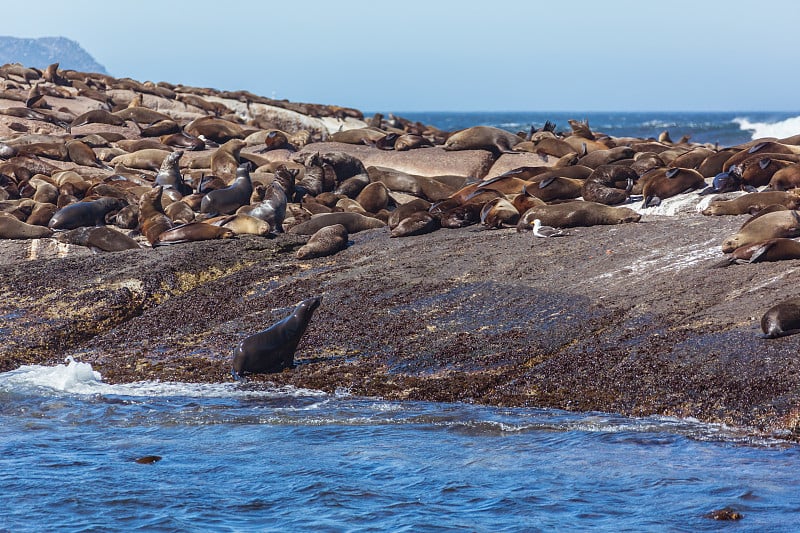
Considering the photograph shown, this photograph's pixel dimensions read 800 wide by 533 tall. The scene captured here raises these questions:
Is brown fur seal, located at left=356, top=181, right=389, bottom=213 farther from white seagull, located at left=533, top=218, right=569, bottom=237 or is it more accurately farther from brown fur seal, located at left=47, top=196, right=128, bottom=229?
white seagull, located at left=533, top=218, right=569, bottom=237

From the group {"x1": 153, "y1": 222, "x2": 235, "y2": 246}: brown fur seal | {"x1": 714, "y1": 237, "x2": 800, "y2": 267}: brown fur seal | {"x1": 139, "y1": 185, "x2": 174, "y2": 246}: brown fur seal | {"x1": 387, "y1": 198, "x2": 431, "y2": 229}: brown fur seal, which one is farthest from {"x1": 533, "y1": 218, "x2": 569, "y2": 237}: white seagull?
{"x1": 139, "y1": 185, "x2": 174, "y2": 246}: brown fur seal

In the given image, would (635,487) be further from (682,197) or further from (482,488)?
(682,197)

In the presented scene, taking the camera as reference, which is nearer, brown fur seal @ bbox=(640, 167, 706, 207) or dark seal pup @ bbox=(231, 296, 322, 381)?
dark seal pup @ bbox=(231, 296, 322, 381)

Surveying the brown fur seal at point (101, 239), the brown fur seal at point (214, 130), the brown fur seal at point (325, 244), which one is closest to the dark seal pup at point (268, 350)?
the brown fur seal at point (325, 244)

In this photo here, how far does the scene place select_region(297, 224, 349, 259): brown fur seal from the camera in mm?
11047

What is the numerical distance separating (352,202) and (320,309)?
17.1 feet

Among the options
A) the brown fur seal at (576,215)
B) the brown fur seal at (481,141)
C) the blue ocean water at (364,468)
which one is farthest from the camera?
the brown fur seal at (481,141)

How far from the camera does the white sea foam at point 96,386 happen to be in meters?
7.79

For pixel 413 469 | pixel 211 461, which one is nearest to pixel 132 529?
pixel 211 461

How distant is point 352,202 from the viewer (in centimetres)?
1436

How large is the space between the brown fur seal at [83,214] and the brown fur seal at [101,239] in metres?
0.69

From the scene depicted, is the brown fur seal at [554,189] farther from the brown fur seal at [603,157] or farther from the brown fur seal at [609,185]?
the brown fur seal at [603,157]

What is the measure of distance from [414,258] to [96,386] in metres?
3.82

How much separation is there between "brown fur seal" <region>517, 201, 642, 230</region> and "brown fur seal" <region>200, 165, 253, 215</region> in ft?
14.5
